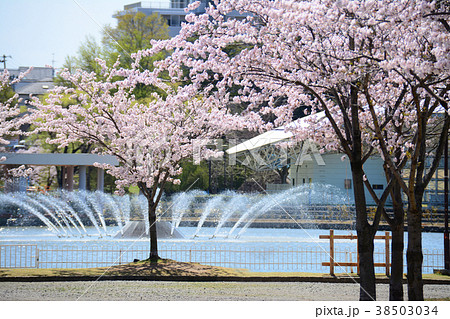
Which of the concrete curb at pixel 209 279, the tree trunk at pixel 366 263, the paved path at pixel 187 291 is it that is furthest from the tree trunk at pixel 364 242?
the concrete curb at pixel 209 279

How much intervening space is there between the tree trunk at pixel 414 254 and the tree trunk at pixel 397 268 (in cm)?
75

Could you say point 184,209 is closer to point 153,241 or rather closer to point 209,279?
point 153,241

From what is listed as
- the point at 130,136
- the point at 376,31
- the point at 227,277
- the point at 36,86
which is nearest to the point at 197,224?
the point at 130,136

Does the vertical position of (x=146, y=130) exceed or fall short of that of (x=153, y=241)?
it exceeds it

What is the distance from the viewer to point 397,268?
10.8 m

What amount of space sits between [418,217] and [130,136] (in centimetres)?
1066

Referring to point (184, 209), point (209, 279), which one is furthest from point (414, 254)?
point (184, 209)

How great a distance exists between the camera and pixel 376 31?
8.94 metres

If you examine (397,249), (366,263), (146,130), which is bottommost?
(366,263)

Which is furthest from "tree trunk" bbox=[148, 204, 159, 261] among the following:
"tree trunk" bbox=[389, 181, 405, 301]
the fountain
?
the fountain

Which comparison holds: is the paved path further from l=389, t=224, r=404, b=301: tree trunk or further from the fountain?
the fountain

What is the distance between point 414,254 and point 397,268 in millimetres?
1130

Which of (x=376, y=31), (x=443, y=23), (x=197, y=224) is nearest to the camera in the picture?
(x=443, y=23)
